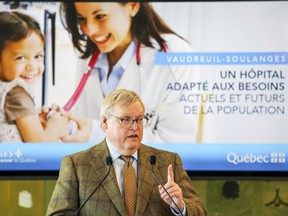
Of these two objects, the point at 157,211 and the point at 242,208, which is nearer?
the point at 157,211

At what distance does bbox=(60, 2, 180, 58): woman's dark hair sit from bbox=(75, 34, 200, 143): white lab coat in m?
0.06

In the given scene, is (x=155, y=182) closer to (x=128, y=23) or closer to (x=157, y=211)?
(x=157, y=211)

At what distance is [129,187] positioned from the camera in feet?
8.00

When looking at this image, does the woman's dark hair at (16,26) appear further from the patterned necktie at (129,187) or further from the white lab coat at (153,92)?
the patterned necktie at (129,187)

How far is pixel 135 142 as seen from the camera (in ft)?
7.87

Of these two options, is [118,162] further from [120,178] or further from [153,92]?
[153,92]

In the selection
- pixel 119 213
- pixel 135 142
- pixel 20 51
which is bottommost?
pixel 119 213

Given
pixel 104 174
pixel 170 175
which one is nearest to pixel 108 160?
pixel 104 174

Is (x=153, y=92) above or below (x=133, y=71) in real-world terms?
below

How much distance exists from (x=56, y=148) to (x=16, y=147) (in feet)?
0.88

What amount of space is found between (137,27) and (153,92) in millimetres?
453

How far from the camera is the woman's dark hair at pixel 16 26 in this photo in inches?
166

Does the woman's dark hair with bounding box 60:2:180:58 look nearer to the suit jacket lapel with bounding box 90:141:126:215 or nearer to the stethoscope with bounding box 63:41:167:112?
the stethoscope with bounding box 63:41:167:112

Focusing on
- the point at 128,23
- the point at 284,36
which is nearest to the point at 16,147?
the point at 128,23
